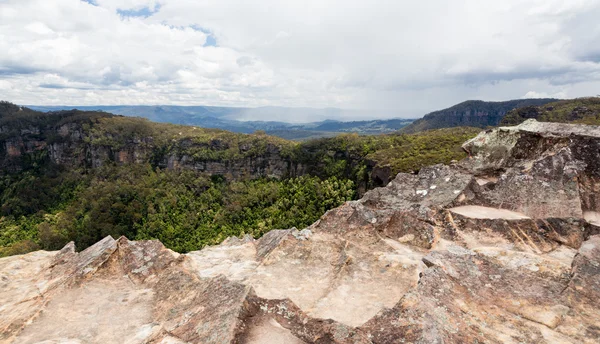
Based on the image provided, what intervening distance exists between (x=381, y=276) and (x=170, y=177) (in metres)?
80.0

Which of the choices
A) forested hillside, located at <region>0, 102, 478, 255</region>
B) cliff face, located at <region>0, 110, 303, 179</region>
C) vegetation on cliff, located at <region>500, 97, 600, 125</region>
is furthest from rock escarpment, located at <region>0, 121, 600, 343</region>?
vegetation on cliff, located at <region>500, 97, 600, 125</region>

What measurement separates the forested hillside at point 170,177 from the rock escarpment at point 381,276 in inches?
1302

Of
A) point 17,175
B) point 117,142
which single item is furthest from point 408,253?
point 17,175

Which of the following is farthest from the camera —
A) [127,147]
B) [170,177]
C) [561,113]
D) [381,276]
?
[561,113]

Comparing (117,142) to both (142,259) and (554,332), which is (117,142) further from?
(554,332)

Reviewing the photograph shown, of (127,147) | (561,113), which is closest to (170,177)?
(127,147)

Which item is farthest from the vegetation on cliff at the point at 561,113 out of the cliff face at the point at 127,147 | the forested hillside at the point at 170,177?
the cliff face at the point at 127,147

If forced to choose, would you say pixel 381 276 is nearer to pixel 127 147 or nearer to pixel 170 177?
pixel 170 177

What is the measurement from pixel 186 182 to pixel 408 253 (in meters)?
75.9

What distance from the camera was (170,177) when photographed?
81375 millimetres

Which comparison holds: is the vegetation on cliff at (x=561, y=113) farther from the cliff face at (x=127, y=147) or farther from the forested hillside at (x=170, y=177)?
the cliff face at (x=127, y=147)

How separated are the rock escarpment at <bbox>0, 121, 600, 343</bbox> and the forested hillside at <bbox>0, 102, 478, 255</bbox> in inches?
1302

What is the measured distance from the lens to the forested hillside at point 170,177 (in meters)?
56.4

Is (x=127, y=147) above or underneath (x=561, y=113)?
underneath
